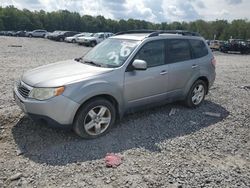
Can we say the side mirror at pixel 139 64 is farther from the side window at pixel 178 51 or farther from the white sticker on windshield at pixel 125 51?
the side window at pixel 178 51

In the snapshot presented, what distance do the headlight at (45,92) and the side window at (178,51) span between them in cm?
248

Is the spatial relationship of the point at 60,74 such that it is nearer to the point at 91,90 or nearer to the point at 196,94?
the point at 91,90

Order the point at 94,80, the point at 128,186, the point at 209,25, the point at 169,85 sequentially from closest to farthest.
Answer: the point at 128,186
the point at 94,80
the point at 169,85
the point at 209,25

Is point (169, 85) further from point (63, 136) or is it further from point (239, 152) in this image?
point (63, 136)

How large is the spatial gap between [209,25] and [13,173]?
7725 cm

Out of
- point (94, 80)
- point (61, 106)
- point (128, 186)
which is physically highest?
point (94, 80)

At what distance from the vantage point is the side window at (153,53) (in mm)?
5031

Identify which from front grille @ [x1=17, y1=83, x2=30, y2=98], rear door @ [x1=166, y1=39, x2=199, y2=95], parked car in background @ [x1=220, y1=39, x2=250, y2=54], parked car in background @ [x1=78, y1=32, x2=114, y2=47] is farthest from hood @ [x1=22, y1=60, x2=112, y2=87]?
parked car in background @ [x1=220, y1=39, x2=250, y2=54]

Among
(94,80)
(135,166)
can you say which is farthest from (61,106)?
(135,166)

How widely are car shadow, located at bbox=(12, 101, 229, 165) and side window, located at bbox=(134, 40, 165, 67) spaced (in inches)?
45.8

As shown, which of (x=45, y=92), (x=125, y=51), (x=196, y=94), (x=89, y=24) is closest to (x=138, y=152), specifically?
(x=45, y=92)

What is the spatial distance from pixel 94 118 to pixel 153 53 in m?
1.78

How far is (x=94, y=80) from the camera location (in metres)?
4.29

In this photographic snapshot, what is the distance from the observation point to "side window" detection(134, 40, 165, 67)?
503 centimetres
